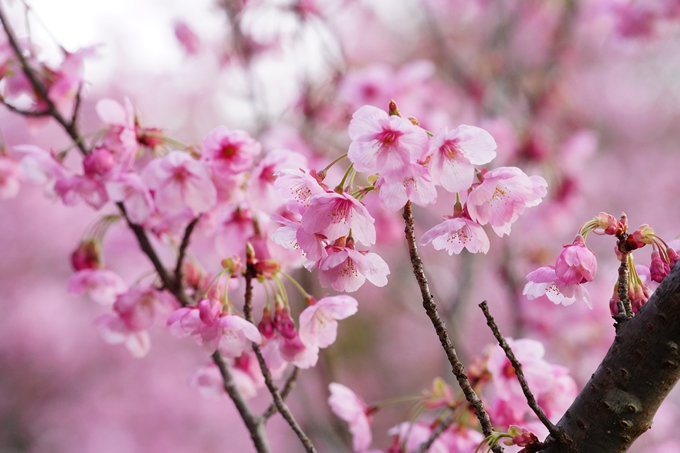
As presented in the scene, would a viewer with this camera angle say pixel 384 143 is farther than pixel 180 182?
No

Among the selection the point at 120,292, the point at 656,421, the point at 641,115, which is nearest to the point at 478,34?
the point at 641,115

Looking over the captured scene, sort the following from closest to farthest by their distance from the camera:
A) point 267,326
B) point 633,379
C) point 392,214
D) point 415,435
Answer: point 633,379
point 267,326
point 415,435
point 392,214

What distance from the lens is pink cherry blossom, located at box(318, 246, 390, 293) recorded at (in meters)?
0.91

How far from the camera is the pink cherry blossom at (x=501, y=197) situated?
0.91 meters

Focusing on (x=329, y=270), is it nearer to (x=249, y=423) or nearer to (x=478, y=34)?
(x=249, y=423)

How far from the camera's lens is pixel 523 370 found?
4.15 feet

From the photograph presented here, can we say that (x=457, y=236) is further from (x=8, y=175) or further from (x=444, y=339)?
(x=8, y=175)

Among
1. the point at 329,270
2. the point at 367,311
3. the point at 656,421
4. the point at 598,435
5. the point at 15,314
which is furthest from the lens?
the point at 367,311

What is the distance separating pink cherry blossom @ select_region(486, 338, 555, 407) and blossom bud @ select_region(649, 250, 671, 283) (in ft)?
1.24

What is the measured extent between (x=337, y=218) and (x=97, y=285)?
3.00ft

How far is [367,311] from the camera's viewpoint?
565 centimetres

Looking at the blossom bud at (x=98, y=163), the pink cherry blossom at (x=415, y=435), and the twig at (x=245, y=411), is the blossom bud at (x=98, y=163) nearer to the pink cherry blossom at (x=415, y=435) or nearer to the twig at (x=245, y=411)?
the twig at (x=245, y=411)

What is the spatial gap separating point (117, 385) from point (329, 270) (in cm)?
481

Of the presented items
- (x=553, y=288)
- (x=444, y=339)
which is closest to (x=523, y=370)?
(x=553, y=288)
